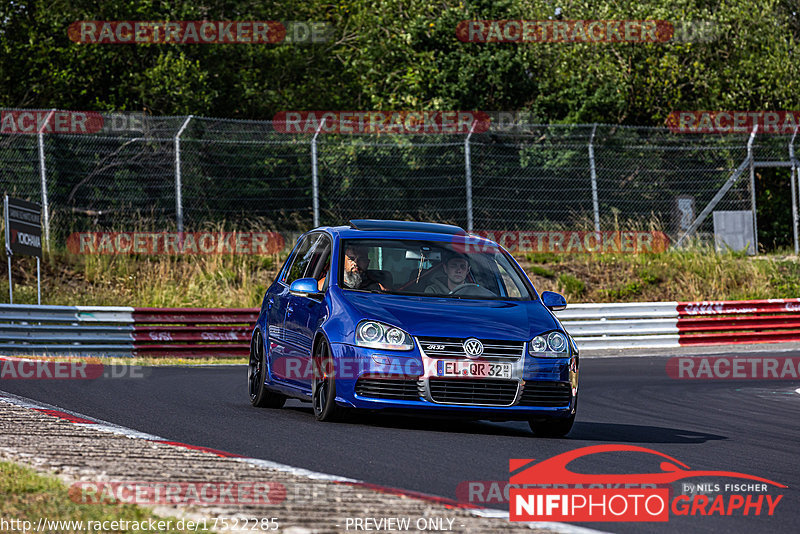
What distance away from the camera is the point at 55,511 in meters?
4.69

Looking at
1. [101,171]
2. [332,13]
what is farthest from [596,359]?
[332,13]

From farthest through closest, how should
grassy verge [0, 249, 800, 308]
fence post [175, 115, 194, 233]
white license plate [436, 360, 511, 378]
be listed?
grassy verge [0, 249, 800, 308]
fence post [175, 115, 194, 233]
white license plate [436, 360, 511, 378]

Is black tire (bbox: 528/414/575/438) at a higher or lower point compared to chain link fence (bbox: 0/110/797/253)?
lower

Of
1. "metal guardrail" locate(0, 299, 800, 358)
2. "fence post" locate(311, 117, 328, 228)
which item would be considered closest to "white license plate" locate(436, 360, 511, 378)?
"metal guardrail" locate(0, 299, 800, 358)

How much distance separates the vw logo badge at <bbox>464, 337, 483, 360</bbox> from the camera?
8484 mm

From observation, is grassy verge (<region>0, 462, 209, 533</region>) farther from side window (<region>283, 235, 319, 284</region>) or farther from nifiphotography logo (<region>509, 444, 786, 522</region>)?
side window (<region>283, 235, 319, 284</region>)

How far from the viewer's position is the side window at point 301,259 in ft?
34.7

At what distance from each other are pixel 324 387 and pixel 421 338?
3.03 ft

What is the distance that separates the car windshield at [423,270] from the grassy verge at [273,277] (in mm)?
13426

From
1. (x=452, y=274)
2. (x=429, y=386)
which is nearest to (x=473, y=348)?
(x=429, y=386)

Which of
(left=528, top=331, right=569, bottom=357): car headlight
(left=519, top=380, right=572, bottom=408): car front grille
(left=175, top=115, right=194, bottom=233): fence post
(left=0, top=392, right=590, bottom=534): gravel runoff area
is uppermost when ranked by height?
(left=175, top=115, right=194, bottom=233): fence post

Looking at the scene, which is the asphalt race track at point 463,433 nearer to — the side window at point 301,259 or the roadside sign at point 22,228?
the side window at point 301,259

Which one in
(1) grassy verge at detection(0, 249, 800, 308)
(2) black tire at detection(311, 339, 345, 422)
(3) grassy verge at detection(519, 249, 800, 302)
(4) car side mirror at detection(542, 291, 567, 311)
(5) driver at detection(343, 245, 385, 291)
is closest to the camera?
(2) black tire at detection(311, 339, 345, 422)

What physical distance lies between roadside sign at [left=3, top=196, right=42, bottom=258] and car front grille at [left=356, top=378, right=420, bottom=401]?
13.1m
